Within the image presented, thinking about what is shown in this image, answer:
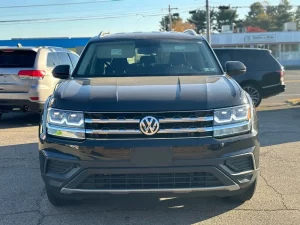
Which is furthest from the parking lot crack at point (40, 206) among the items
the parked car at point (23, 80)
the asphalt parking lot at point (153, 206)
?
the parked car at point (23, 80)

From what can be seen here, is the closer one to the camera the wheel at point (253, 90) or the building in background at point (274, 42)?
the wheel at point (253, 90)

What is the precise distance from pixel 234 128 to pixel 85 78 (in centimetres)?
196

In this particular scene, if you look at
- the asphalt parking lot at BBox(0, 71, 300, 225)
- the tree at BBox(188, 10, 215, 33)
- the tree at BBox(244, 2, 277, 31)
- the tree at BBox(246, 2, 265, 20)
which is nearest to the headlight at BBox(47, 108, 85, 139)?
the asphalt parking lot at BBox(0, 71, 300, 225)

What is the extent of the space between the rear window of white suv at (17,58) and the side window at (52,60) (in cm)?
48

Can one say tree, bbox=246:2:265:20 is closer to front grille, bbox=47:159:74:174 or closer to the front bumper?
the front bumper

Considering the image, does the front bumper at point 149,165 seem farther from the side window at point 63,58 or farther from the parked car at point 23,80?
the side window at point 63,58

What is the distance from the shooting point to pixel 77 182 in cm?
376

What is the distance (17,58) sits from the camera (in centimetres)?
978

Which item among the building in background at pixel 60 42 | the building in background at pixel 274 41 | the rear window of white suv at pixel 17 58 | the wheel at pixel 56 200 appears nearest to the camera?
the wheel at pixel 56 200

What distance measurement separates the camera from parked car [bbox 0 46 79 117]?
31.0 feet

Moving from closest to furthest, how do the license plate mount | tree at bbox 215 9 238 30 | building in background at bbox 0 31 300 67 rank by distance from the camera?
the license plate mount
building in background at bbox 0 31 300 67
tree at bbox 215 9 238 30

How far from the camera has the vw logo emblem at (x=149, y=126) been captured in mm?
3684

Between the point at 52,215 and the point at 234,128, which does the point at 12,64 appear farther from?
the point at 234,128

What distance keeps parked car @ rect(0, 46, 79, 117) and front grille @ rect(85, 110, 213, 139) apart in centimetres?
615
